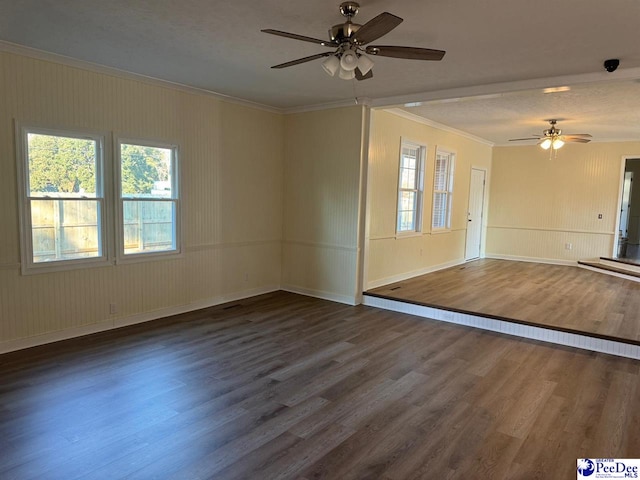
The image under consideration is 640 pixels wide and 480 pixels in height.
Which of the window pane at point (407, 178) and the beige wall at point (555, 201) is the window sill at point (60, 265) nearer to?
the window pane at point (407, 178)

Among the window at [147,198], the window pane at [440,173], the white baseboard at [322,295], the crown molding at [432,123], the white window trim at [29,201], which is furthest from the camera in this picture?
the window pane at [440,173]

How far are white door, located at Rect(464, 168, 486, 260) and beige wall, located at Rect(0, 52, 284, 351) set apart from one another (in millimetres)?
4619

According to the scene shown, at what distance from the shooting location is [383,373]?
12.0ft

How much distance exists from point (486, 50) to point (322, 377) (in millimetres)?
3116

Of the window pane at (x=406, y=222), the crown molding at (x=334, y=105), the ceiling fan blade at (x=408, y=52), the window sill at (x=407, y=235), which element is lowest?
the window sill at (x=407, y=235)

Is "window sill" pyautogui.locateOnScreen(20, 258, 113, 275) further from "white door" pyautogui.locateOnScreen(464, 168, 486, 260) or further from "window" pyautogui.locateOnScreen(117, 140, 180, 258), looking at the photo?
"white door" pyautogui.locateOnScreen(464, 168, 486, 260)

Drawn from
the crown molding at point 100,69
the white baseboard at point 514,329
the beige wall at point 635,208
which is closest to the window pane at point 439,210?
the white baseboard at point 514,329

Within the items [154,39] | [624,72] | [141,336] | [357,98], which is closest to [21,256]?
[141,336]

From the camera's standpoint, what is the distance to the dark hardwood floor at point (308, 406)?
239cm

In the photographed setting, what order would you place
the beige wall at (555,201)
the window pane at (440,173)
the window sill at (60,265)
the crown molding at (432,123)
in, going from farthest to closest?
the beige wall at (555,201) → the window pane at (440,173) → the crown molding at (432,123) → the window sill at (60,265)

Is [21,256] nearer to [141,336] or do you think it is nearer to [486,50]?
[141,336]

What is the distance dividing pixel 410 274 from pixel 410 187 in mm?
1494

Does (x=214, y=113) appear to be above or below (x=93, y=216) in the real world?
above

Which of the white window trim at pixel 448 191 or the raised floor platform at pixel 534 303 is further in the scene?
the white window trim at pixel 448 191
